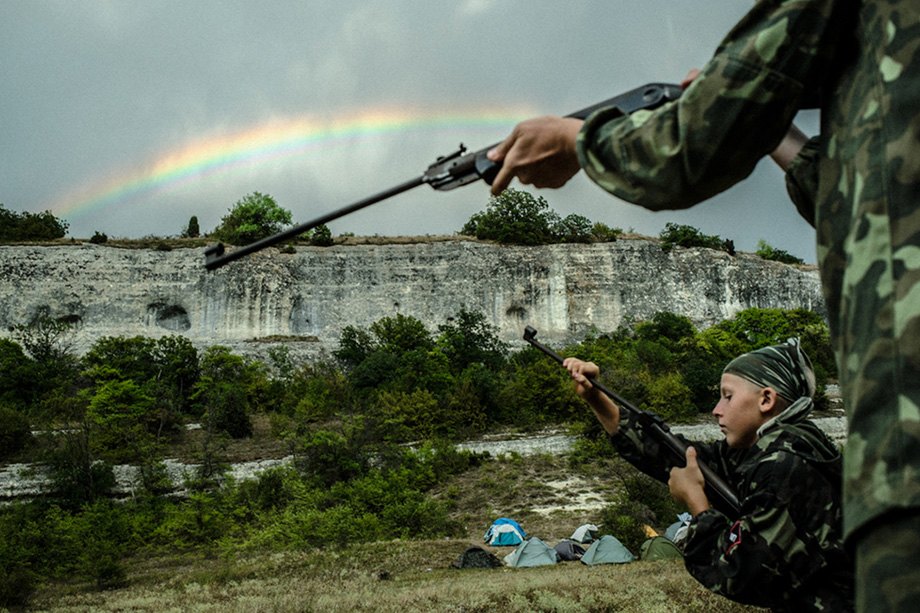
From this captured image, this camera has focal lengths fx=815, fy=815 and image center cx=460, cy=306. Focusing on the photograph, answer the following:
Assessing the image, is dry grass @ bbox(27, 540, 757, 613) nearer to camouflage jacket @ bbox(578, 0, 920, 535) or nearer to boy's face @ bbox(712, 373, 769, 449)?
boy's face @ bbox(712, 373, 769, 449)

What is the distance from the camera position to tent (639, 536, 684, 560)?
1811 cm

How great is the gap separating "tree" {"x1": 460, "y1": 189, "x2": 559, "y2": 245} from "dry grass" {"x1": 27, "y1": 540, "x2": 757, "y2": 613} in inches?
2029

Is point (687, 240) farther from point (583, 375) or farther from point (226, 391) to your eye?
point (583, 375)

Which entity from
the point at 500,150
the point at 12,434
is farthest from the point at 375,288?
the point at 500,150

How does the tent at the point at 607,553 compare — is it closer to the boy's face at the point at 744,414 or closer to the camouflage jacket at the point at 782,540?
the boy's face at the point at 744,414

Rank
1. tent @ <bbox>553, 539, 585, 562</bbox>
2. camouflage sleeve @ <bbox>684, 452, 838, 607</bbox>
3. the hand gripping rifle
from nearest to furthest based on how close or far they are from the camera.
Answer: camouflage sleeve @ <bbox>684, 452, 838, 607</bbox>
the hand gripping rifle
tent @ <bbox>553, 539, 585, 562</bbox>

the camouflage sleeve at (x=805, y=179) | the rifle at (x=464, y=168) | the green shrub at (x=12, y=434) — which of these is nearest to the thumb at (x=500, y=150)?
the rifle at (x=464, y=168)

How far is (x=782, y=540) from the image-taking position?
264 cm

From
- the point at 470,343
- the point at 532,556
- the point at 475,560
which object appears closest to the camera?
the point at 475,560

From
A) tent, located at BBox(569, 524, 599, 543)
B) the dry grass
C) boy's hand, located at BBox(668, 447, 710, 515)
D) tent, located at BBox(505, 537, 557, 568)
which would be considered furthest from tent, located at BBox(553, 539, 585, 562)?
boy's hand, located at BBox(668, 447, 710, 515)

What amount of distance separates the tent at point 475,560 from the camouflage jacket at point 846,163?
16.3 meters

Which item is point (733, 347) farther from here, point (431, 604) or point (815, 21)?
point (815, 21)

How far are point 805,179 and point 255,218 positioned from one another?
286 ft

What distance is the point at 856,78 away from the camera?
4.58 feet
